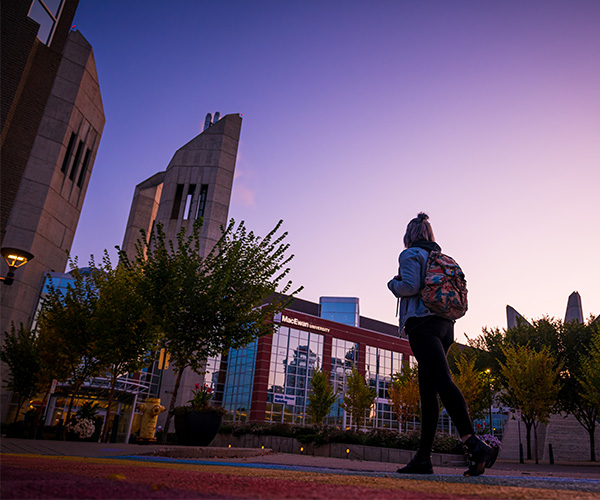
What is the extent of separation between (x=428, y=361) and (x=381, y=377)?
6436 centimetres

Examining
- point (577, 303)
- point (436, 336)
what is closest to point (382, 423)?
point (577, 303)

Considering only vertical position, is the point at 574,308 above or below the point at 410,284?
above

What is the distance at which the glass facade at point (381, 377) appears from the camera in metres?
60.4

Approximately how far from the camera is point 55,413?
31.7 metres

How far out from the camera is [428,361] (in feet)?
12.8

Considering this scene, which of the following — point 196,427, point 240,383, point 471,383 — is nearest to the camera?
point 196,427

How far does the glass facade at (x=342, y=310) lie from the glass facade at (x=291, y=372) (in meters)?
27.4

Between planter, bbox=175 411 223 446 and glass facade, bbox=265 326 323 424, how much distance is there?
4376 centimetres

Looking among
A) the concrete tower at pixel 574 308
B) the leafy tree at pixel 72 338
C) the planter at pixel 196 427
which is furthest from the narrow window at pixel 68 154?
the concrete tower at pixel 574 308

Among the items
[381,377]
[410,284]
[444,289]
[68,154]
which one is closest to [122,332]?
[410,284]

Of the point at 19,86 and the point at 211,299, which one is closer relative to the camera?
the point at 211,299

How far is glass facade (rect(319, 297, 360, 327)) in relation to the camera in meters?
85.6

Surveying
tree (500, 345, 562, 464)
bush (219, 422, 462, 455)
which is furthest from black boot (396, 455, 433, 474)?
tree (500, 345, 562, 464)

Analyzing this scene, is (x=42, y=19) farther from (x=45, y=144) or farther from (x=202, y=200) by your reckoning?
(x=202, y=200)
